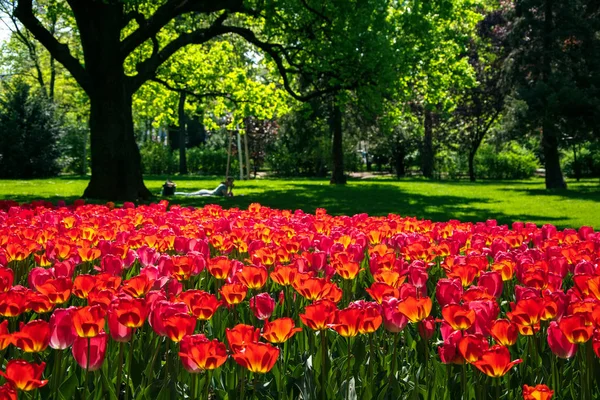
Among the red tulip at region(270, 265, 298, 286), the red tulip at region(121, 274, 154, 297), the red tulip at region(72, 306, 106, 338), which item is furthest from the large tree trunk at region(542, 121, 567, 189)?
the red tulip at region(72, 306, 106, 338)

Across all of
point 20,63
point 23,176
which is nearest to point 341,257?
point 23,176

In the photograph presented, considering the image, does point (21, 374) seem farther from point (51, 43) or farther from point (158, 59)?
point (158, 59)

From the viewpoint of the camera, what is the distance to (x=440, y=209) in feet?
52.5

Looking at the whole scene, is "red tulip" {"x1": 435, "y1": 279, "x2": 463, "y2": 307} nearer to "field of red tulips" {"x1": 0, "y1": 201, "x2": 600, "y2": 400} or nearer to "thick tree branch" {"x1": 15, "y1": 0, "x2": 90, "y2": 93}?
"field of red tulips" {"x1": 0, "y1": 201, "x2": 600, "y2": 400}

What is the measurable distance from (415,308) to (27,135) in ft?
104

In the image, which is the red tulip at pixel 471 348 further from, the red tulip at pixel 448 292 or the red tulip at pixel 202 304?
the red tulip at pixel 202 304

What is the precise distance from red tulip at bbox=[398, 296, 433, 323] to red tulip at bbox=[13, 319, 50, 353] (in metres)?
1.17

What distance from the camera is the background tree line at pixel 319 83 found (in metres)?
16.1

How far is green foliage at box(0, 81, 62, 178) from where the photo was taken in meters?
30.4

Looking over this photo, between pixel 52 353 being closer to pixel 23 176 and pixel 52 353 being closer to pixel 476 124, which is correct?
pixel 23 176

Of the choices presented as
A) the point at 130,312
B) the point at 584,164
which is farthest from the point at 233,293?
the point at 584,164

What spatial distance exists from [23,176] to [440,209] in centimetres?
2217

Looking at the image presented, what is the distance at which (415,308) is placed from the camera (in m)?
2.31

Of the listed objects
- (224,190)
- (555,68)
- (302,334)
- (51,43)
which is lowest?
(224,190)
